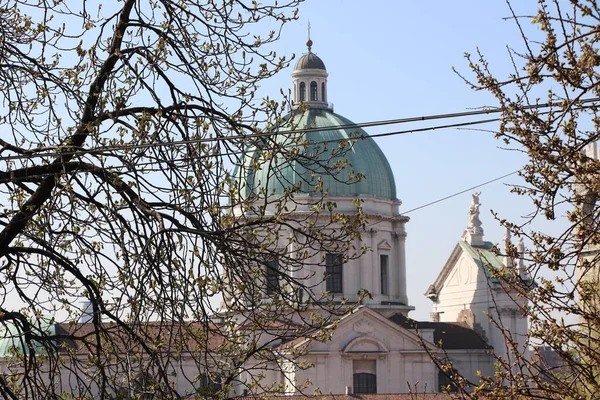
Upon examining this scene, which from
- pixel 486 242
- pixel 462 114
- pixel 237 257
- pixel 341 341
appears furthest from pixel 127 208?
pixel 486 242

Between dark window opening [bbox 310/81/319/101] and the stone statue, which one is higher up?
dark window opening [bbox 310/81/319/101]

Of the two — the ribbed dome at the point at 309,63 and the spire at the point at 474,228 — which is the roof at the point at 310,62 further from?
the spire at the point at 474,228

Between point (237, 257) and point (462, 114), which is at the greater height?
point (462, 114)

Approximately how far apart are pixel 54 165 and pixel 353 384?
45.9 m

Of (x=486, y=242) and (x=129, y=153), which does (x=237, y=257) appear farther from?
(x=486, y=242)

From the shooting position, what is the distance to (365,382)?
57156mm

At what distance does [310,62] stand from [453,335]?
16.0 m

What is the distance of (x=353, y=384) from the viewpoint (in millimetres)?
56594

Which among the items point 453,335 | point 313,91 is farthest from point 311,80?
point 453,335

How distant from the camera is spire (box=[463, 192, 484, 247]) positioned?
6606 cm

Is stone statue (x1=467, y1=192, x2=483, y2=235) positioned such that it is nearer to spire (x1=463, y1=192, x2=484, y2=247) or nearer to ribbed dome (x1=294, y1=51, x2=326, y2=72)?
spire (x1=463, y1=192, x2=484, y2=247)

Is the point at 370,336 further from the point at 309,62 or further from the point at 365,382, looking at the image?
the point at 309,62

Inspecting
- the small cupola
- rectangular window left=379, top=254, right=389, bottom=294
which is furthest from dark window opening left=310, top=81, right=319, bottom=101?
rectangular window left=379, top=254, right=389, bottom=294

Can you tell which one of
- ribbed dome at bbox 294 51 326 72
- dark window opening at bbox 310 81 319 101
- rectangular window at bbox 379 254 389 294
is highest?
ribbed dome at bbox 294 51 326 72
